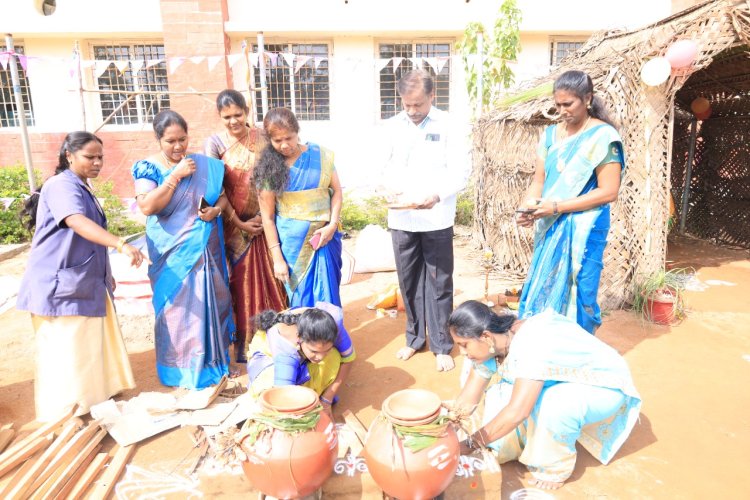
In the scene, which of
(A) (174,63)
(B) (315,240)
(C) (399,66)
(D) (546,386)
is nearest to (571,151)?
(D) (546,386)

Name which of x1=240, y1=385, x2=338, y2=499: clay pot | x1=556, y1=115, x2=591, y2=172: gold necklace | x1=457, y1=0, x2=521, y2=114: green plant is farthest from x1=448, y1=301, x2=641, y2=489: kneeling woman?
x1=457, y1=0, x2=521, y2=114: green plant

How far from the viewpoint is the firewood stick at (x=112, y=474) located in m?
2.36

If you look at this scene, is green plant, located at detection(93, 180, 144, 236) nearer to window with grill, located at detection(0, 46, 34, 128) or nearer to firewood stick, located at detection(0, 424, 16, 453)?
window with grill, located at detection(0, 46, 34, 128)

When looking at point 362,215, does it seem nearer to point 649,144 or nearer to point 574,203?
point 649,144

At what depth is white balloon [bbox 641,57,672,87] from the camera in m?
4.21

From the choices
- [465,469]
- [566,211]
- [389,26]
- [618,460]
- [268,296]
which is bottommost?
[618,460]

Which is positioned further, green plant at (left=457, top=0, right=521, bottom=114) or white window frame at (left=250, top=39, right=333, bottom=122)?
white window frame at (left=250, top=39, right=333, bottom=122)

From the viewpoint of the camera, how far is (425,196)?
3312 millimetres

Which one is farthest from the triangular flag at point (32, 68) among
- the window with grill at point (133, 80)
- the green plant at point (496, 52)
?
the green plant at point (496, 52)

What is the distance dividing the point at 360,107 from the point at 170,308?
23.3ft

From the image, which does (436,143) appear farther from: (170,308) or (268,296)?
(170,308)

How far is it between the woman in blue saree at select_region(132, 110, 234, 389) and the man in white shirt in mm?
1190

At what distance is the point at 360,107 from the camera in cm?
959

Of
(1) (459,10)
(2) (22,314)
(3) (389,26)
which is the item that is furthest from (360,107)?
(2) (22,314)
